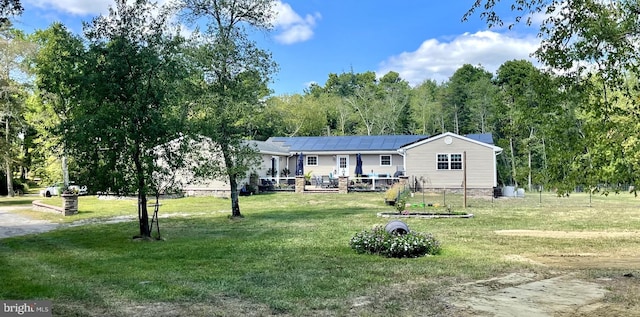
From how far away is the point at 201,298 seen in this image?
578 cm

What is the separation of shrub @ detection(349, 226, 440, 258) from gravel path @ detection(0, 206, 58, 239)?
9761 millimetres

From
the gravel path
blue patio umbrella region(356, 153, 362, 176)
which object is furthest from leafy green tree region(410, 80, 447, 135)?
the gravel path

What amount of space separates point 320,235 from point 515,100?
7639 mm

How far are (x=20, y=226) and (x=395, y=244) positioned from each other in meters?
12.5

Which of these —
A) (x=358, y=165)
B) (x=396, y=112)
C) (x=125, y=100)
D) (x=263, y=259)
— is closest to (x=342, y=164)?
(x=358, y=165)

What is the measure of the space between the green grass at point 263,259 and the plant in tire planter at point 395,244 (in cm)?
29

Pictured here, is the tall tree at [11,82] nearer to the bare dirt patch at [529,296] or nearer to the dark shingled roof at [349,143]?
the dark shingled roof at [349,143]

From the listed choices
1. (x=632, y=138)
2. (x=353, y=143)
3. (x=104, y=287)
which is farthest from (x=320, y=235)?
(x=353, y=143)

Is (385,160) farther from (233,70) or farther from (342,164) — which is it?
(233,70)

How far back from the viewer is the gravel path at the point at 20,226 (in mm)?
13359

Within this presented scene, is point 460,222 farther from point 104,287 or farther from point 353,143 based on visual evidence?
point 353,143

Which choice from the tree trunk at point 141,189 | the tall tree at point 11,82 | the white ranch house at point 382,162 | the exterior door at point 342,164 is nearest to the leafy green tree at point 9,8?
the tree trunk at point 141,189

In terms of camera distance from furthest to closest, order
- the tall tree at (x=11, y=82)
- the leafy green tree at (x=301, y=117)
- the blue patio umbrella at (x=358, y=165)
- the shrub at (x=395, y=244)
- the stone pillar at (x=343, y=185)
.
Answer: the leafy green tree at (x=301, y=117), the blue patio umbrella at (x=358, y=165), the tall tree at (x=11, y=82), the stone pillar at (x=343, y=185), the shrub at (x=395, y=244)

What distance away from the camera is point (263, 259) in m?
8.68
